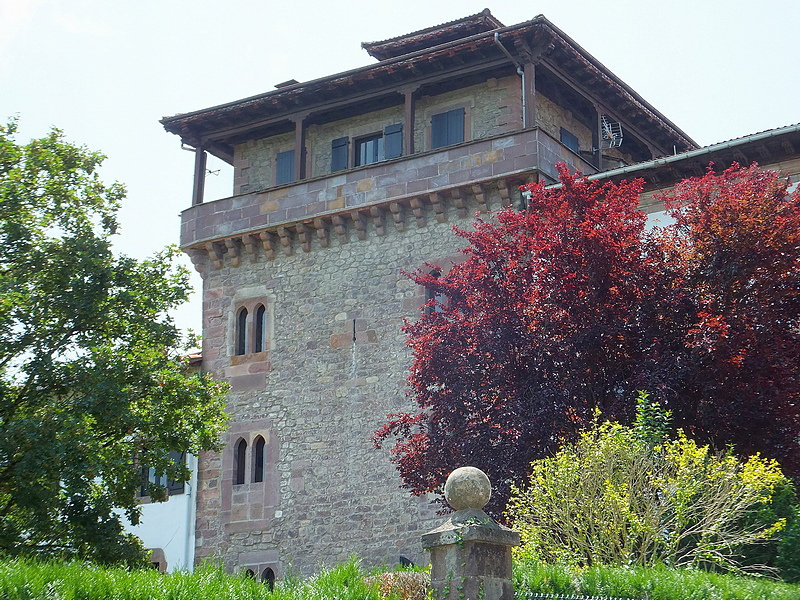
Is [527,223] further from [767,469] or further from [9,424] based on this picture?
[9,424]

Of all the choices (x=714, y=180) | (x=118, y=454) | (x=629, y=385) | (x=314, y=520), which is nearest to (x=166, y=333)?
(x=118, y=454)

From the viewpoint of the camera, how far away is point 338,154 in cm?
2844

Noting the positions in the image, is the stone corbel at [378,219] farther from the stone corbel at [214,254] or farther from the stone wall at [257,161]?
the stone corbel at [214,254]

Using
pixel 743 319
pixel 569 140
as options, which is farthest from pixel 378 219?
pixel 743 319

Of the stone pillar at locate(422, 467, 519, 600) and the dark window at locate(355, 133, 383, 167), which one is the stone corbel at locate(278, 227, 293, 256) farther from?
the stone pillar at locate(422, 467, 519, 600)

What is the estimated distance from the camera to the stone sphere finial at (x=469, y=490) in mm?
13766

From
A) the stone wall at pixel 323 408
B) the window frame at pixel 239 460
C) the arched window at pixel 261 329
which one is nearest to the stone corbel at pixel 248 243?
the stone wall at pixel 323 408

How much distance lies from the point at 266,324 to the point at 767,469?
1364cm

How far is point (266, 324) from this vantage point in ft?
89.7

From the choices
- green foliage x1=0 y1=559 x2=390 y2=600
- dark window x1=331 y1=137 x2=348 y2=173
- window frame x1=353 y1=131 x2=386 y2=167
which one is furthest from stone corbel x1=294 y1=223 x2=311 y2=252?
green foliage x1=0 y1=559 x2=390 y2=600

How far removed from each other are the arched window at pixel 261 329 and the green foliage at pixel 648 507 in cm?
1179

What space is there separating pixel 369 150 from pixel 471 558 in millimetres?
16111

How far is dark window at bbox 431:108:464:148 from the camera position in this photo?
88.0 feet

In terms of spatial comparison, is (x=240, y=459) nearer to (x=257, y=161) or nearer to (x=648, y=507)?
(x=257, y=161)
